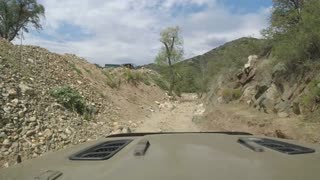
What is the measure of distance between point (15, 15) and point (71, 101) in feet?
72.8

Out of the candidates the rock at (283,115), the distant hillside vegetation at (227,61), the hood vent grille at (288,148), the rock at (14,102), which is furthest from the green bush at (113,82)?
the hood vent grille at (288,148)

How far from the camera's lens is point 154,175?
161 cm

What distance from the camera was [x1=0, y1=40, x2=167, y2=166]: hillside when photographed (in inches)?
430

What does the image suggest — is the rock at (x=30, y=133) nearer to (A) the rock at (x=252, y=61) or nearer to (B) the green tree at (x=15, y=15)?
(A) the rock at (x=252, y=61)

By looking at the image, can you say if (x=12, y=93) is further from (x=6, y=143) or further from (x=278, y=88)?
(x=278, y=88)

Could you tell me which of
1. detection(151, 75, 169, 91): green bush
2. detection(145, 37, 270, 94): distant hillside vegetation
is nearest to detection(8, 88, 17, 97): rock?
detection(145, 37, 270, 94): distant hillside vegetation

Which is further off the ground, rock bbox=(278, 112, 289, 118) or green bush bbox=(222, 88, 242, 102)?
green bush bbox=(222, 88, 242, 102)

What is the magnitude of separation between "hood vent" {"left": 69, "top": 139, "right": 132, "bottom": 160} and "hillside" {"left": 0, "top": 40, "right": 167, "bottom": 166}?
408 cm

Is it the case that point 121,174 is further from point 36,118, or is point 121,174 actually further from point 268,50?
point 268,50

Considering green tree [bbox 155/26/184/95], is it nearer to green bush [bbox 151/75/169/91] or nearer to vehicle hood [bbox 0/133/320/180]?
green bush [bbox 151/75/169/91]

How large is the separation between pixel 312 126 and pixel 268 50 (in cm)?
960

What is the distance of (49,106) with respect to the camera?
47.4 feet

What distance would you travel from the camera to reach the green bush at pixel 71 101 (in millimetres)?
15720

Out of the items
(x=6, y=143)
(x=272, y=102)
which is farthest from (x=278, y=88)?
(x=6, y=143)
